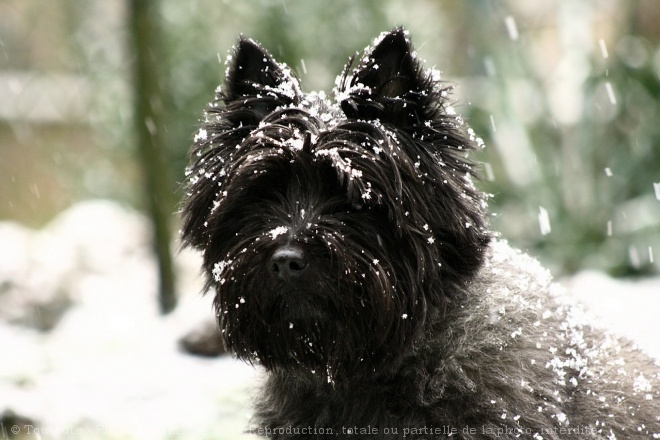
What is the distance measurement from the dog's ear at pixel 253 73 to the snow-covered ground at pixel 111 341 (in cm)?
149

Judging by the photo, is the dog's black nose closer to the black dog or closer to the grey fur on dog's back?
the black dog

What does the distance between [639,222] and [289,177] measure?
319 inches

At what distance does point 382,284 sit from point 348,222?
0.30 metres

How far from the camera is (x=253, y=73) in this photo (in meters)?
3.96

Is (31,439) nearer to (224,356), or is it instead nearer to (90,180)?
(224,356)

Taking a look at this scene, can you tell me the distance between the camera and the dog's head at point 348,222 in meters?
3.41

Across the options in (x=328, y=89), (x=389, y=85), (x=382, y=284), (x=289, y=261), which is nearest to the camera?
(x=289, y=261)

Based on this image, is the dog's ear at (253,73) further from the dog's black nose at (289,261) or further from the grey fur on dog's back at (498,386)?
the grey fur on dog's back at (498,386)

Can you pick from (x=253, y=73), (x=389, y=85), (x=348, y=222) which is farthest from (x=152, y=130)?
(x=348, y=222)

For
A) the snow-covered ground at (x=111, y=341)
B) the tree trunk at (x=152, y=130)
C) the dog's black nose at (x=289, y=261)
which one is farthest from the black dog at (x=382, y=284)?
the tree trunk at (x=152, y=130)

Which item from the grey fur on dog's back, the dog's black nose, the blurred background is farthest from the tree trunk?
the dog's black nose

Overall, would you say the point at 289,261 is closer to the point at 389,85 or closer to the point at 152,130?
the point at 389,85

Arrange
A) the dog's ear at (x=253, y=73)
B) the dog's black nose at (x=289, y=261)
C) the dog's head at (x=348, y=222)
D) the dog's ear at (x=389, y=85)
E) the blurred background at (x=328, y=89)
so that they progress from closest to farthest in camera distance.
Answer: the dog's black nose at (x=289, y=261)
the dog's head at (x=348, y=222)
the dog's ear at (x=389, y=85)
the dog's ear at (x=253, y=73)
the blurred background at (x=328, y=89)

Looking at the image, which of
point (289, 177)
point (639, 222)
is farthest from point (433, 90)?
point (639, 222)
